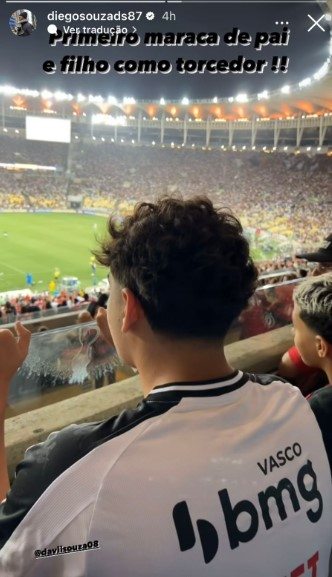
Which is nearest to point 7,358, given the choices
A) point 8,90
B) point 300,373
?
point 300,373

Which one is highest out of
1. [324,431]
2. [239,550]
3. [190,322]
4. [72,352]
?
[190,322]

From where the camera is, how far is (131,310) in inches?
32.3

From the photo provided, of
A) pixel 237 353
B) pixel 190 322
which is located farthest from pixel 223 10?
pixel 190 322

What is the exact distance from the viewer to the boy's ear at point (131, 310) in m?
0.82

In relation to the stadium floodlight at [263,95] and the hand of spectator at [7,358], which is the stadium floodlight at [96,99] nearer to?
the stadium floodlight at [263,95]

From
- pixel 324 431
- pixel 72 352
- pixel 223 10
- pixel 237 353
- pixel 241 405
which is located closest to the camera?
pixel 241 405

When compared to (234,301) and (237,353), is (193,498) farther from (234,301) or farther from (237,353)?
(237,353)

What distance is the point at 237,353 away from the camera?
267 cm

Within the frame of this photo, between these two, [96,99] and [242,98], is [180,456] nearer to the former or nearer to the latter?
[242,98]

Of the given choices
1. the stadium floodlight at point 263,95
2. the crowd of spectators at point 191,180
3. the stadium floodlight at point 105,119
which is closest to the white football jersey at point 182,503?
the crowd of spectators at point 191,180

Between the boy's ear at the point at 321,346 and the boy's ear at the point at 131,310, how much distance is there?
3.27 ft

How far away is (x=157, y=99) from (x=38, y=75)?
30.9 ft

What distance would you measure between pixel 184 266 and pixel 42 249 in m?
21.5

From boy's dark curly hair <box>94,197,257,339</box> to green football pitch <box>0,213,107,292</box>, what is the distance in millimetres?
13436
